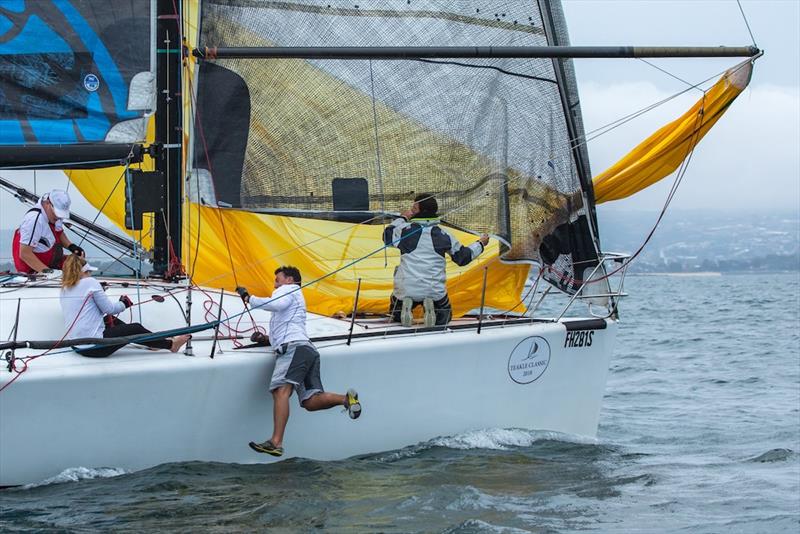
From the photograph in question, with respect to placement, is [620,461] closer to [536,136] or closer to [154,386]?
[536,136]

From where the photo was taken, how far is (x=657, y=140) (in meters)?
9.55

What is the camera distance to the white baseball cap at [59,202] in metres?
8.92

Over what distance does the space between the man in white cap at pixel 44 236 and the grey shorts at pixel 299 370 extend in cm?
197

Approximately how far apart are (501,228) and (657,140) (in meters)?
1.38

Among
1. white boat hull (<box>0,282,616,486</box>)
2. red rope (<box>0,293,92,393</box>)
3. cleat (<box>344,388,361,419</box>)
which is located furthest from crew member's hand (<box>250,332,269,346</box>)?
red rope (<box>0,293,92,393</box>)

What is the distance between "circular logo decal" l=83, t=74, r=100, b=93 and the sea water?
2.89 m

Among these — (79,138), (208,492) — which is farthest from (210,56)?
(208,492)

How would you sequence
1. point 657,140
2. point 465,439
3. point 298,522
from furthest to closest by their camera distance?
point 657,140 < point 465,439 < point 298,522

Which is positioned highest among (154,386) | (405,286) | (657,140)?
(657,140)

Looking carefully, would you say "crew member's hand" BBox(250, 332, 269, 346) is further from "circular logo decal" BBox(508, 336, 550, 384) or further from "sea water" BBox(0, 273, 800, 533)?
"circular logo decal" BBox(508, 336, 550, 384)

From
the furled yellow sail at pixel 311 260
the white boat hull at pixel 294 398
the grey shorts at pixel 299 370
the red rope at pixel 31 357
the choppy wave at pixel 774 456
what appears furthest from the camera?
the choppy wave at pixel 774 456

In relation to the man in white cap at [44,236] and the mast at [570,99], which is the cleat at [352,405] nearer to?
the man in white cap at [44,236]

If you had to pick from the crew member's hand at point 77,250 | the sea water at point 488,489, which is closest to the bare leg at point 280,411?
the sea water at point 488,489

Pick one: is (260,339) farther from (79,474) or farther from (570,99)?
(570,99)
